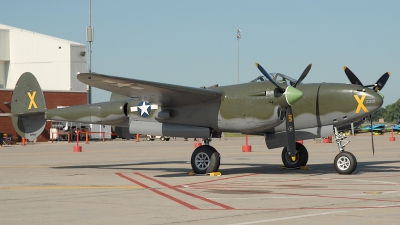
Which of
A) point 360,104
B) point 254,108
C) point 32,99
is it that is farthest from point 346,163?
point 32,99

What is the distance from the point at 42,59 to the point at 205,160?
64.1 metres

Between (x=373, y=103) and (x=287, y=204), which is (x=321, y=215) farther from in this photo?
(x=373, y=103)

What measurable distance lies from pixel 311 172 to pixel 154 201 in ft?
29.5

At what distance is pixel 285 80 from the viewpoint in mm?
19406

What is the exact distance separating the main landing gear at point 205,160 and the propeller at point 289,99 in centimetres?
243

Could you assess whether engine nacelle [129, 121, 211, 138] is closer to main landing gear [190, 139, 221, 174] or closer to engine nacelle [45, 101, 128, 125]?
main landing gear [190, 139, 221, 174]

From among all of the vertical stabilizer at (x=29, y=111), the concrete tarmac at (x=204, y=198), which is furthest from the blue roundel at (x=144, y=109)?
the vertical stabilizer at (x=29, y=111)

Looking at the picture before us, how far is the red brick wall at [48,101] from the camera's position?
6569cm

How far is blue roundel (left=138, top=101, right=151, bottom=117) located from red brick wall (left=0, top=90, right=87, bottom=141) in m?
47.8

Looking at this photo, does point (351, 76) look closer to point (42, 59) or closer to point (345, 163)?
point (345, 163)

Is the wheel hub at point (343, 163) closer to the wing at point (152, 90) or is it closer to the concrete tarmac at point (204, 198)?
the concrete tarmac at point (204, 198)

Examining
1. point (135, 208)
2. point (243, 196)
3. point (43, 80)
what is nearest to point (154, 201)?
point (135, 208)

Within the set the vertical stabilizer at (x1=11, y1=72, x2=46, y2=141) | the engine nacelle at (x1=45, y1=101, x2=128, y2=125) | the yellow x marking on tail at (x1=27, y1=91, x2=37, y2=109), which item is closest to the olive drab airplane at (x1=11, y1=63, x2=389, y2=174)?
the engine nacelle at (x1=45, y1=101, x2=128, y2=125)

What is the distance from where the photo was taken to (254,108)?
61.1 feet
